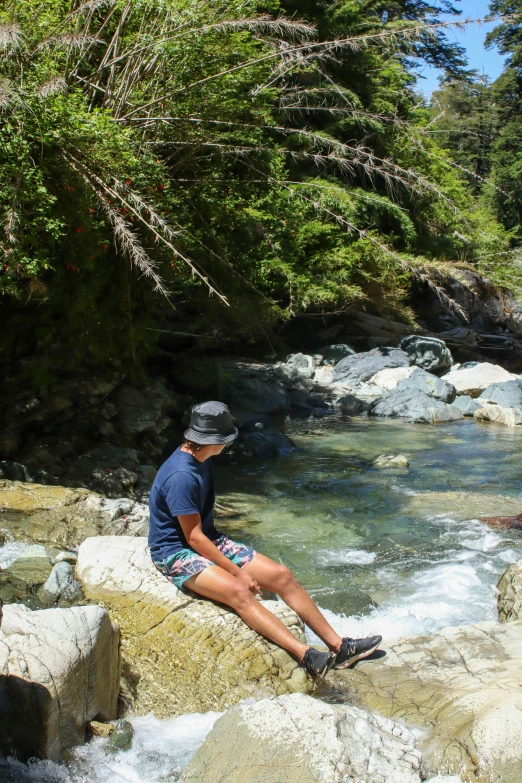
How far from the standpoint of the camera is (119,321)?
8617mm

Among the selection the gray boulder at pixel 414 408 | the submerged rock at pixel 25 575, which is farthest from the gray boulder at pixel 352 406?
the submerged rock at pixel 25 575

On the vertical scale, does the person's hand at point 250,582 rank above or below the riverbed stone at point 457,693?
above

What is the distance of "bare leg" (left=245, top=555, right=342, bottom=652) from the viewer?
14.1ft

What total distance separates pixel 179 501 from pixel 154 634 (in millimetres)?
783

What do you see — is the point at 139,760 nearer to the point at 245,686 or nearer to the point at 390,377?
the point at 245,686

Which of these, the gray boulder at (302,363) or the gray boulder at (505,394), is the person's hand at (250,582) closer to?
the gray boulder at (505,394)

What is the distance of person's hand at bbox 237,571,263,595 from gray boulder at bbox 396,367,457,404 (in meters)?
11.6

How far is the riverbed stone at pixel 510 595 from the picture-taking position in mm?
5113

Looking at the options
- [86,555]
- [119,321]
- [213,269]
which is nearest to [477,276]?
[213,269]

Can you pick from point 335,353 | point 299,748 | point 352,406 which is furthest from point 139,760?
point 335,353

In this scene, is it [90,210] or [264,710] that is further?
[90,210]

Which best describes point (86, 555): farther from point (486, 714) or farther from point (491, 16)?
point (491, 16)

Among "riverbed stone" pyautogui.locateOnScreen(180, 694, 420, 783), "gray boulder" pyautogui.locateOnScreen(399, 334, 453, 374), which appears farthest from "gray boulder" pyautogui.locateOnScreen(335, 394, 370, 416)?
"riverbed stone" pyautogui.locateOnScreen(180, 694, 420, 783)

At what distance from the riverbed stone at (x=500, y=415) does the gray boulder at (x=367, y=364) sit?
10.3 ft
